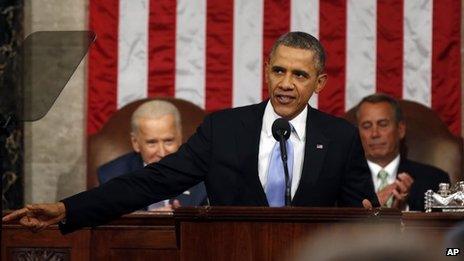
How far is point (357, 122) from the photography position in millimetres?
7641

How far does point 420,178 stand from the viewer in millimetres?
7375

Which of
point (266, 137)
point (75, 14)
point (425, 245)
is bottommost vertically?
point (425, 245)

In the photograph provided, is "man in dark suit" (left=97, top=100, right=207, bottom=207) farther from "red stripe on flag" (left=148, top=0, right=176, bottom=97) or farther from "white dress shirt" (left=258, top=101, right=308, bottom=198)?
"white dress shirt" (left=258, top=101, right=308, bottom=198)

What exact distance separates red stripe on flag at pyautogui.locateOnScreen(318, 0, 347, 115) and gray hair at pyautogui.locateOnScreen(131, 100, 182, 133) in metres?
1.18

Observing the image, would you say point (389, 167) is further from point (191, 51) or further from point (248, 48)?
point (191, 51)

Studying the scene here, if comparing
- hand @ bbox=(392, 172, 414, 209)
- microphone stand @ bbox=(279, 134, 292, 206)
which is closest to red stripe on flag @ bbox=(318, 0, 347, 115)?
hand @ bbox=(392, 172, 414, 209)

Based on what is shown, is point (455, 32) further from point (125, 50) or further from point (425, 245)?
point (425, 245)

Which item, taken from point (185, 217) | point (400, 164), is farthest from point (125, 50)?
point (185, 217)

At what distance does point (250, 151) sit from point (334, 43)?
11.7 feet

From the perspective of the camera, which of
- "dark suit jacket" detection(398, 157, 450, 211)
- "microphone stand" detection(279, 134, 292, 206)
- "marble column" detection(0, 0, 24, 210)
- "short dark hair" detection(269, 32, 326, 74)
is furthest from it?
"marble column" detection(0, 0, 24, 210)

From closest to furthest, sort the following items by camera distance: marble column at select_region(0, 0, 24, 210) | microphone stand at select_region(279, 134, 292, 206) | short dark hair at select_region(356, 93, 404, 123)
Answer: microphone stand at select_region(279, 134, 292, 206)
short dark hair at select_region(356, 93, 404, 123)
marble column at select_region(0, 0, 24, 210)

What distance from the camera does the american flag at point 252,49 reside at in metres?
8.10

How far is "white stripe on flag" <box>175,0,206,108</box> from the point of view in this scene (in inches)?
320

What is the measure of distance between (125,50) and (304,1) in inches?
47.2
